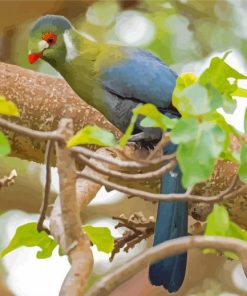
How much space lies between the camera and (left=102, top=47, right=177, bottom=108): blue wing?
1.09m

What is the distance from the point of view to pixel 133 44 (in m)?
2.03

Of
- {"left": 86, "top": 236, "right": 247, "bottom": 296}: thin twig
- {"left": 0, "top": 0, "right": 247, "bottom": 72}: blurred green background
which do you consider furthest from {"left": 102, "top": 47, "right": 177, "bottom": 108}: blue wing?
{"left": 0, "top": 0, "right": 247, "bottom": 72}: blurred green background

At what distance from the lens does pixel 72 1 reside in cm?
181

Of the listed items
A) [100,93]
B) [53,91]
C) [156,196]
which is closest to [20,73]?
[53,91]

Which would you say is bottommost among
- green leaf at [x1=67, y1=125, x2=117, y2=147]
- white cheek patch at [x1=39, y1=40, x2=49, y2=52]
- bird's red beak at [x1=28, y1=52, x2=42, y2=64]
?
bird's red beak at [x1=28, y1=52, x2=42, y2=64]

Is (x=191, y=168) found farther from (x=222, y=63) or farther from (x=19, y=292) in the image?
(x=19, y=292)

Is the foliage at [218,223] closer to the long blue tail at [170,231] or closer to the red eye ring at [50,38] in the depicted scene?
the long blue tail at [170,231]

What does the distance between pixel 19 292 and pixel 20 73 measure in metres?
0.86

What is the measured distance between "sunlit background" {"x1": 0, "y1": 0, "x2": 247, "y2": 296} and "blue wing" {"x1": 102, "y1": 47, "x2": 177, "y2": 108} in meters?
0.68

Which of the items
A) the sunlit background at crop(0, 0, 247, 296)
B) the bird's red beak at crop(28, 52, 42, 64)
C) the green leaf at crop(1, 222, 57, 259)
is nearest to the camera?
the green leaf at crop(1, 222, 57, 259)

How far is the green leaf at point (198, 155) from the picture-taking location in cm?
62

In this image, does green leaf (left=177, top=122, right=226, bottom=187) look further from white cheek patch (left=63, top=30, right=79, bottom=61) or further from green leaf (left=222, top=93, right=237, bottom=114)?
white cheek patch (left=63, top=30, right=79, bottom=61)

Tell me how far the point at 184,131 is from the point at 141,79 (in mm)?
513

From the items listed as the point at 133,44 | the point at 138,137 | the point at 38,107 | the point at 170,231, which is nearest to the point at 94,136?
the point at 170,231
